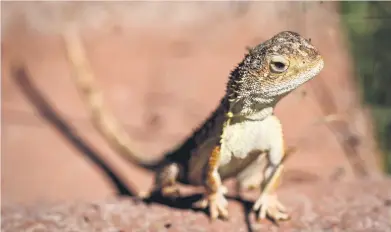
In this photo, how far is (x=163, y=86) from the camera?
19.4 ft

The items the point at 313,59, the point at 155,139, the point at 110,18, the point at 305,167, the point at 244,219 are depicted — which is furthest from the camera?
the point at 110,18

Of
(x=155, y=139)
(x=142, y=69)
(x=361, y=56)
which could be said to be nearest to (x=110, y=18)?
(x=142, y=69)

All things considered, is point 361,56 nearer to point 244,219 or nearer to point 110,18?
point 110,18

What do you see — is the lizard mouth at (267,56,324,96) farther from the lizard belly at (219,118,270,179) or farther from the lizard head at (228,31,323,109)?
the lizard belly at (219,118,270,179)

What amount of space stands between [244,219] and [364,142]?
2.41 m

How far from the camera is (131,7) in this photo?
6.82 m

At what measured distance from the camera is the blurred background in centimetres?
509

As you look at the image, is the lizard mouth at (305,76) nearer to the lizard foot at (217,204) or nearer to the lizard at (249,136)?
the lizard at (249,136)

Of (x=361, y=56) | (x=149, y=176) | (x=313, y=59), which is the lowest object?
(x=149, y=176)

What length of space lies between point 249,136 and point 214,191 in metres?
0.33

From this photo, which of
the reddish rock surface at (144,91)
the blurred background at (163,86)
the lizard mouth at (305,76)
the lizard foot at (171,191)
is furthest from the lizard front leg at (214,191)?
the blurred background at (163,86)

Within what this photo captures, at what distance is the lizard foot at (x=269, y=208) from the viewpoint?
2.97 m

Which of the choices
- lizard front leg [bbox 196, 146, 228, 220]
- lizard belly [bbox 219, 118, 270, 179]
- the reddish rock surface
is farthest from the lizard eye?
the reddish rock surface

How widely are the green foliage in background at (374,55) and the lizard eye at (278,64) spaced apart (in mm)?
2461
